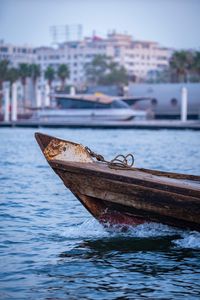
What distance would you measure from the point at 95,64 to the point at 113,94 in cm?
5339

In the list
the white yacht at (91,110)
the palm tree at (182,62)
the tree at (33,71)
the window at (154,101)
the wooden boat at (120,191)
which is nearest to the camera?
the wooden boat at (120,191)

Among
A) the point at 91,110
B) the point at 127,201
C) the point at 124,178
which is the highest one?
the point at 124,178

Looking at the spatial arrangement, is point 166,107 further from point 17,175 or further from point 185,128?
point 17,175

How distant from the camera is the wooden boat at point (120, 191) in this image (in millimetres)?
12016

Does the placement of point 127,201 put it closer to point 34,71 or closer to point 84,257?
point 84,257

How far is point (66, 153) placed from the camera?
1276 centimetres

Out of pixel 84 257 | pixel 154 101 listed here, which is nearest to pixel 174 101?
pixel 154 101

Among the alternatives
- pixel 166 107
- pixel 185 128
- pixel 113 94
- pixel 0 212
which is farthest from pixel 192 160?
pixel 113 94

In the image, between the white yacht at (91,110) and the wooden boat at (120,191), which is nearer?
the wooden boat at (120,191)

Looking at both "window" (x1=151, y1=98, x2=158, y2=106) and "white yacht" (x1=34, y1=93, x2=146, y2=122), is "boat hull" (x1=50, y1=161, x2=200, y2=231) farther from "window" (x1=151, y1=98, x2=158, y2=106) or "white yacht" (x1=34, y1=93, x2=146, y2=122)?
"window" (x1=151, y1=98, x2=158, y2=106)

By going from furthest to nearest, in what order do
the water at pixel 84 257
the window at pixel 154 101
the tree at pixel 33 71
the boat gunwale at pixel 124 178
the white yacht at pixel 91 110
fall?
1. the tree at pixel 33 71
2. the window at pixel 154 101
3. the white yacht at pixel 91 110
4. the boat gunwale at pixel 124 178
5. the water at pixel 84 257

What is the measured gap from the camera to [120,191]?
12.3 meters

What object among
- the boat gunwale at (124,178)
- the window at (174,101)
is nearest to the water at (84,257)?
the boat gunwale at (124,178)

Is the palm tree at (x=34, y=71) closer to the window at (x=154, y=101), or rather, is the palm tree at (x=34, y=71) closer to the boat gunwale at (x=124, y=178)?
the window at (x=154, y=101)
